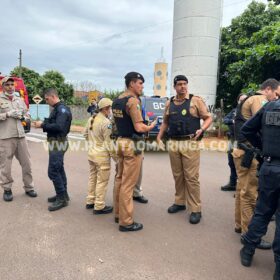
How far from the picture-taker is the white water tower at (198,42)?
14.2m

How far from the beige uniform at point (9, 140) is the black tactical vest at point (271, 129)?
3793mm

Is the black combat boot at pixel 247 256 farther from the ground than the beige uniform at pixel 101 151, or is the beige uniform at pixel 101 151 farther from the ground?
the beige uniform at pixel 101 151

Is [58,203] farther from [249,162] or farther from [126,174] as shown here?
[249,162]

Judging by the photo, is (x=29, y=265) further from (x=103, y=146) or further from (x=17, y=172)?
(x=17, y=172)

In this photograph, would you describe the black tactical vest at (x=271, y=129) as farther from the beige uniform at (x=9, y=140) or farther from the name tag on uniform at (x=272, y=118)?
the beige uniform at (x=9, y=140)

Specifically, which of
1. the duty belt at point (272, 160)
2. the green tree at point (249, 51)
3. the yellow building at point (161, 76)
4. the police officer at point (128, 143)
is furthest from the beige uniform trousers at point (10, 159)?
the yellow building at point (161, 76)

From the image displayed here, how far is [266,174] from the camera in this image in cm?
268

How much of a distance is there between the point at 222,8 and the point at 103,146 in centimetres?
1390

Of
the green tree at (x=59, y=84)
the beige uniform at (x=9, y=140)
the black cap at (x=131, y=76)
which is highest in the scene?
the green tree at (x=59, y=84)

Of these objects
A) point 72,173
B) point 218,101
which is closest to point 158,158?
point 72,173

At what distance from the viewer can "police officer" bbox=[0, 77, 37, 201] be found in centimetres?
460

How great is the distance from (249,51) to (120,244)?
9932 mm

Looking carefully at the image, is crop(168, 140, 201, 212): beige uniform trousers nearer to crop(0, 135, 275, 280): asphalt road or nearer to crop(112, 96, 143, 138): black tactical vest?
crop(0, 135, 275, 280): asphalt road

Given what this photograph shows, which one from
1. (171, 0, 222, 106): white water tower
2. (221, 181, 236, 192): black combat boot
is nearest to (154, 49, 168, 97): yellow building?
(171, 0, 222, 106): white water tower
